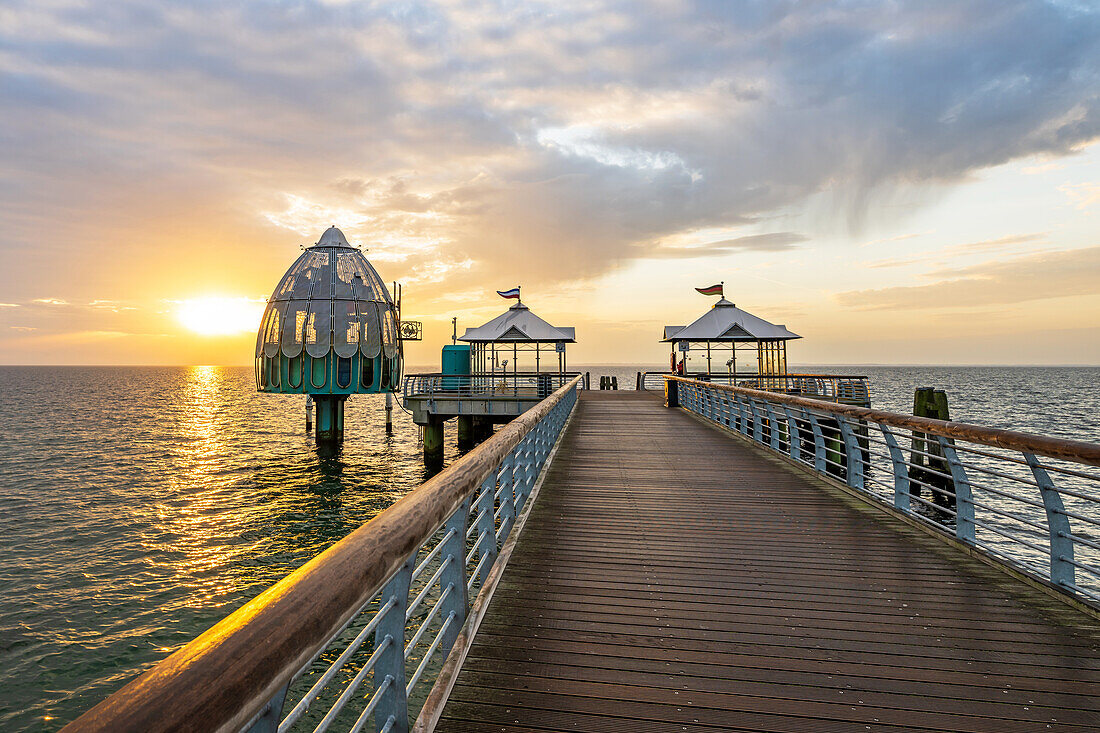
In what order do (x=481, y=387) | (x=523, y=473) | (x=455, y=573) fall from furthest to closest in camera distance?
1. (x=481, y=387)
2. (x=523, y=473)
3. (x=455, y=573)

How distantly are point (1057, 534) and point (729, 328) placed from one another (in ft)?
78.8

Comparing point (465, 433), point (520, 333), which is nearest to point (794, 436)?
point (465, 433)

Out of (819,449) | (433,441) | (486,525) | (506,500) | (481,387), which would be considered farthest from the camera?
(481,387)

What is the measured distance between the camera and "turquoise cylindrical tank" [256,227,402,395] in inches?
1103

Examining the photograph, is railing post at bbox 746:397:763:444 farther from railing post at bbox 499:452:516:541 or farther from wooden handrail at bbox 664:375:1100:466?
railing post at bbox 499:452:516:541

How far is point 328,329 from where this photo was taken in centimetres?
2819

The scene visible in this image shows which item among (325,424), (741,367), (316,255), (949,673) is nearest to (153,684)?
(949,673)

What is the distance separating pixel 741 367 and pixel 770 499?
2865cm

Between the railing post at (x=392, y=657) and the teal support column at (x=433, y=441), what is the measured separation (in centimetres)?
2199

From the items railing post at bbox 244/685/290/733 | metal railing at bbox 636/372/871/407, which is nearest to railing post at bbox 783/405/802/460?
railing post at bbox 244/685/290/733

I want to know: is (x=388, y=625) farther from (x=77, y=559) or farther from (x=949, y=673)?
(x=77, y=559)

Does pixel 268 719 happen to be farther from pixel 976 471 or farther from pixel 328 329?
pixel 328 329

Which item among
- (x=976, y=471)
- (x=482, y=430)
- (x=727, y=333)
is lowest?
(x=482, y=430)

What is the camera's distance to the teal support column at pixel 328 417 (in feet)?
93.8
